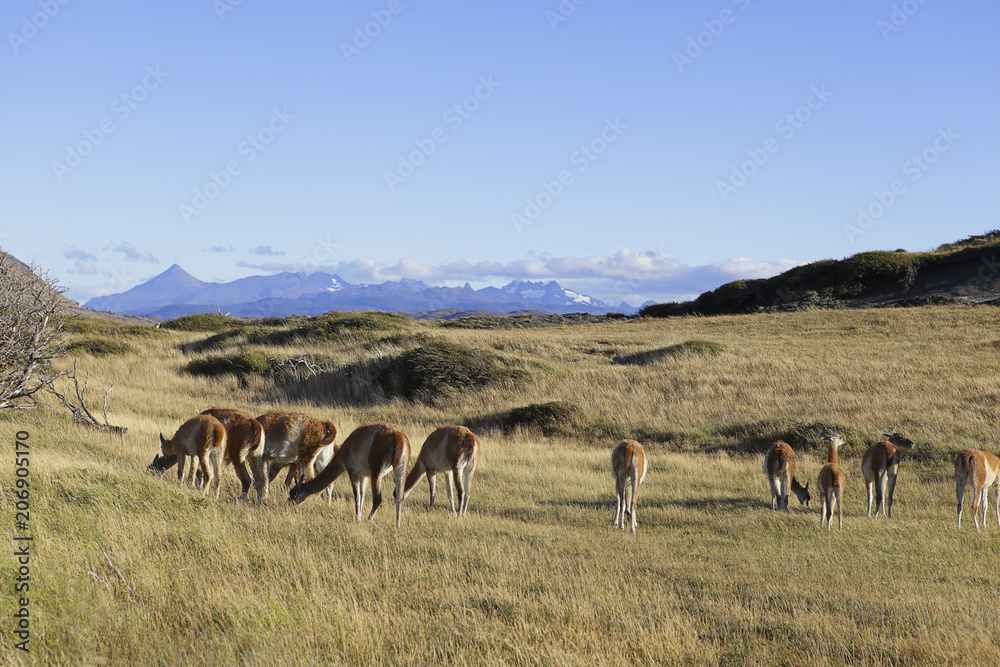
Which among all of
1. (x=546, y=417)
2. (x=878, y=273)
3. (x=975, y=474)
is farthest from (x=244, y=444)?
(x=878, y=273)

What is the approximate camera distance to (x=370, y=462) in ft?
30.3

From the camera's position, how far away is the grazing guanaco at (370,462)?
30.1 ft

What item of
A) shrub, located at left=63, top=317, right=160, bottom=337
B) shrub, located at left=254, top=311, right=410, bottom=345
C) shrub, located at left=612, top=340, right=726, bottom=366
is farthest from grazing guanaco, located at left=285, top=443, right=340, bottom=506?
shrub, located at left=63, top=317, right=160, bottom=337

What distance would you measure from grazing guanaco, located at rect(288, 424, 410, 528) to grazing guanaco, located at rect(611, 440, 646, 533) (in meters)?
3.27

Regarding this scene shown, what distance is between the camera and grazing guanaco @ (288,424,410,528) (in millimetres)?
9164

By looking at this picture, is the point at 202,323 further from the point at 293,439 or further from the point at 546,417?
the point at 293,439

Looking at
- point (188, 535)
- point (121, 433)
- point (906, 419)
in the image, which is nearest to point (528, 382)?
point (906, 419)

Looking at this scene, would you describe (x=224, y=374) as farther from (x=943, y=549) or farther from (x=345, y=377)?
(x=943, y=549)

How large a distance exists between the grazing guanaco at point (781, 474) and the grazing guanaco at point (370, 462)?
6.29m

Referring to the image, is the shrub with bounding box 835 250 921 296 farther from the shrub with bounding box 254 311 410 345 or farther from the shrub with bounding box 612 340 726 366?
the shrub with bounding box 254 311 410 345

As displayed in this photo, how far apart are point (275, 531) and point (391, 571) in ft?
6.19

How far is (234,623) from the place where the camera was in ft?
17.6

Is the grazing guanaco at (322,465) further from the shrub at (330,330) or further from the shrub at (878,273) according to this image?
the shrub at (878,273)

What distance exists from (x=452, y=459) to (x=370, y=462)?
4.98 feet
